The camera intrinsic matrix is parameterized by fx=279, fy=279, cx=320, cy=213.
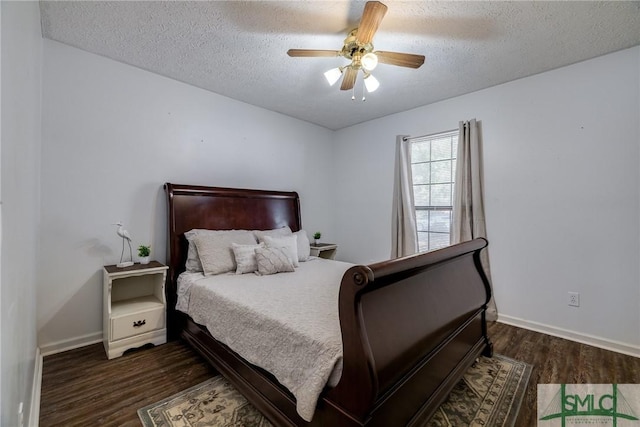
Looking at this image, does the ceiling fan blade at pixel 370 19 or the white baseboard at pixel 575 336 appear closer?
the ceiling fan blade at pixel 370 19

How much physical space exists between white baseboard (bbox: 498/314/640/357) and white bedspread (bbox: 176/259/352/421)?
2004 millimetres

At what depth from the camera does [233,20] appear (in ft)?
6.68

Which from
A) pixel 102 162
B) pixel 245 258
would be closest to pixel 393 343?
pixel 245 258

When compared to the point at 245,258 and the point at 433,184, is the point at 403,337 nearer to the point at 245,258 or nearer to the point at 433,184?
the point at 245,258

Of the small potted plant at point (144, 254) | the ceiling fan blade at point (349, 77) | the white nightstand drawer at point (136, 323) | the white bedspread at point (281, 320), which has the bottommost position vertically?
the white nightstand drawer at point (136, 323)

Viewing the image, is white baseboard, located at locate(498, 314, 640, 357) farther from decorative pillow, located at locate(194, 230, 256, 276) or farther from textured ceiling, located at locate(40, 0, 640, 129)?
decorative pillow, located at locate(194, 230, 256, 276)

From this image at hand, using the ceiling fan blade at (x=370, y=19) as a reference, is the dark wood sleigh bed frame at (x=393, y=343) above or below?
below

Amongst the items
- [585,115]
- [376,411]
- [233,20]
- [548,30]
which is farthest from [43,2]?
[585,115]

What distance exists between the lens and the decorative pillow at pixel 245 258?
8.55 feet

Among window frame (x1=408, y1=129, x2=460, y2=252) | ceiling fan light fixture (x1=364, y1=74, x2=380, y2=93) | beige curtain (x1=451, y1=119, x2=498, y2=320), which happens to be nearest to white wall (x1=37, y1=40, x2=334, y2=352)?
ceiling fan light fixture (x1=364, y1=74, x2=380, y2=93)

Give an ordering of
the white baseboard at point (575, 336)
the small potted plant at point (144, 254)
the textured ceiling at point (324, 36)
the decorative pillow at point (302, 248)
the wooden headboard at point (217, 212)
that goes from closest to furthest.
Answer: the textured ceiling at point (324, 36), the white baseboard at point (575, 336), the small potted plant at point (144, 254), the wooden headboard at point (217, 212), the decorative pillow at point (302, 248)

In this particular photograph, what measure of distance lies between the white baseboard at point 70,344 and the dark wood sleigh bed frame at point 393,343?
24.0 inches

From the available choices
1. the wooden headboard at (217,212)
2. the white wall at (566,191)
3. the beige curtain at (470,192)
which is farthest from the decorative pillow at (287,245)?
the white wall at (566,191)

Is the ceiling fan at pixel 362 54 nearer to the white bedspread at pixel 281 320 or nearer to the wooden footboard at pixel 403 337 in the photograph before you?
the wooden footboard at pixel 403 337
